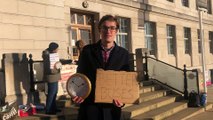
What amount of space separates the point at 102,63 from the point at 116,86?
285 mm

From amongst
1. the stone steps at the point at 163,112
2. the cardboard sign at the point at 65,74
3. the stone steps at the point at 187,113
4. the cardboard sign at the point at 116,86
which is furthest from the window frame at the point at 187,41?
the cardboard sign at the point at 116,86

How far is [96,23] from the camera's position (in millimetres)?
15594

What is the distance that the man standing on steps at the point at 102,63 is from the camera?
4.03 m

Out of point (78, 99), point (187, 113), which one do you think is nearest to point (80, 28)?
point (187, 113)

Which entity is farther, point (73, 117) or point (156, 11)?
point (156, 11)

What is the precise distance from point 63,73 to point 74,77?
661cm

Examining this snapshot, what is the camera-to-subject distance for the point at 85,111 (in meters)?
4.10

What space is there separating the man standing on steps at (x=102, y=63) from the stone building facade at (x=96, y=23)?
7.15m

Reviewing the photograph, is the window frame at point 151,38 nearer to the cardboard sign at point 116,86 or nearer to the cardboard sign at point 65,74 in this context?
the cardboard sign at point 65,74

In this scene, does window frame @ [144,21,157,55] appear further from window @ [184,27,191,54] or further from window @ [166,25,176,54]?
window @ [184,27,191,54]

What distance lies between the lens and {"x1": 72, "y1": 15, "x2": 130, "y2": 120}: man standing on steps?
403 cm

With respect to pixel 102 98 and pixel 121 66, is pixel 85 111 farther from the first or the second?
pixel 121 66

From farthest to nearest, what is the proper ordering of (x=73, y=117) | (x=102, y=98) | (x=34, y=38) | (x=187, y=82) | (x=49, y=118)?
(x=187, y=82) → (x=34, y=38) → (x=73, y=117) → (x=49, y=118) → (x=102, y=98)

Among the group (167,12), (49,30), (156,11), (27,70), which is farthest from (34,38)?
(167,12)
